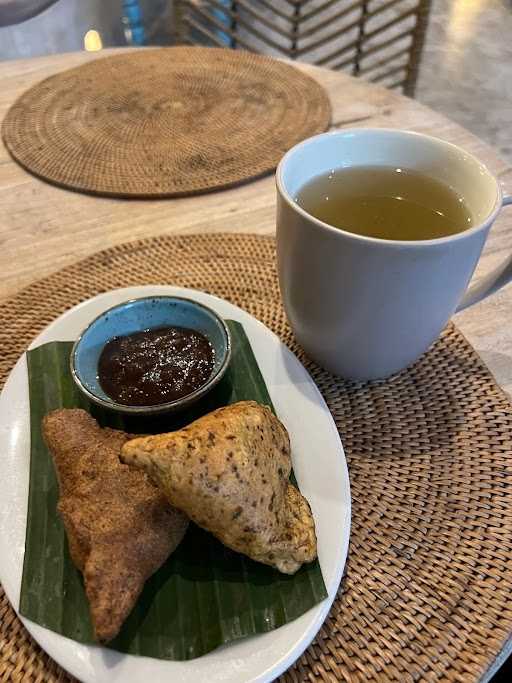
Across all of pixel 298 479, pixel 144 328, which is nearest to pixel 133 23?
pixel 144 328

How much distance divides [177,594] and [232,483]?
0.38 feet

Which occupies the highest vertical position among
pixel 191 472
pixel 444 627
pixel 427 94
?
pixel 191 472

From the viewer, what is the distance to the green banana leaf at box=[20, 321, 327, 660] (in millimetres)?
484

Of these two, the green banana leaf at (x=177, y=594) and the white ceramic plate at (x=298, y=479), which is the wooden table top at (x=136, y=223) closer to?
the white ceramic plate at (x=298, y=479)

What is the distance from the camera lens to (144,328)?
29.4 inches

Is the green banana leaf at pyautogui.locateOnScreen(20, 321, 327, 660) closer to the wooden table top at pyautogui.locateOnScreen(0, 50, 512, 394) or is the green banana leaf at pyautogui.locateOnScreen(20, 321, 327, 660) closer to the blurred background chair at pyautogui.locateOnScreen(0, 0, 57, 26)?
the wooden table top at pyautogui.locateOnScreen(0, 50, 512, 394)

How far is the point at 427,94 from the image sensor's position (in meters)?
3.65

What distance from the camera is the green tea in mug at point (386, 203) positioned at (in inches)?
26.2

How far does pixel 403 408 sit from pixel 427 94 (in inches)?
137

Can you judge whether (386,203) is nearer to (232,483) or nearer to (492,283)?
(492,283)

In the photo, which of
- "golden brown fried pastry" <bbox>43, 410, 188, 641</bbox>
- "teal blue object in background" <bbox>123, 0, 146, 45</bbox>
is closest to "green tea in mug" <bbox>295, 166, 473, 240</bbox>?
"golden brown fried pastry" <bbox>43, 410, 188, 641</bbox>

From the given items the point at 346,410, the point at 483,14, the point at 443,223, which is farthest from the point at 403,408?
the point at 483,14

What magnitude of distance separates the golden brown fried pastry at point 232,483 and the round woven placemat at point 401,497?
8cm

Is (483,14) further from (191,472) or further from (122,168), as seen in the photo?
(191,472)
